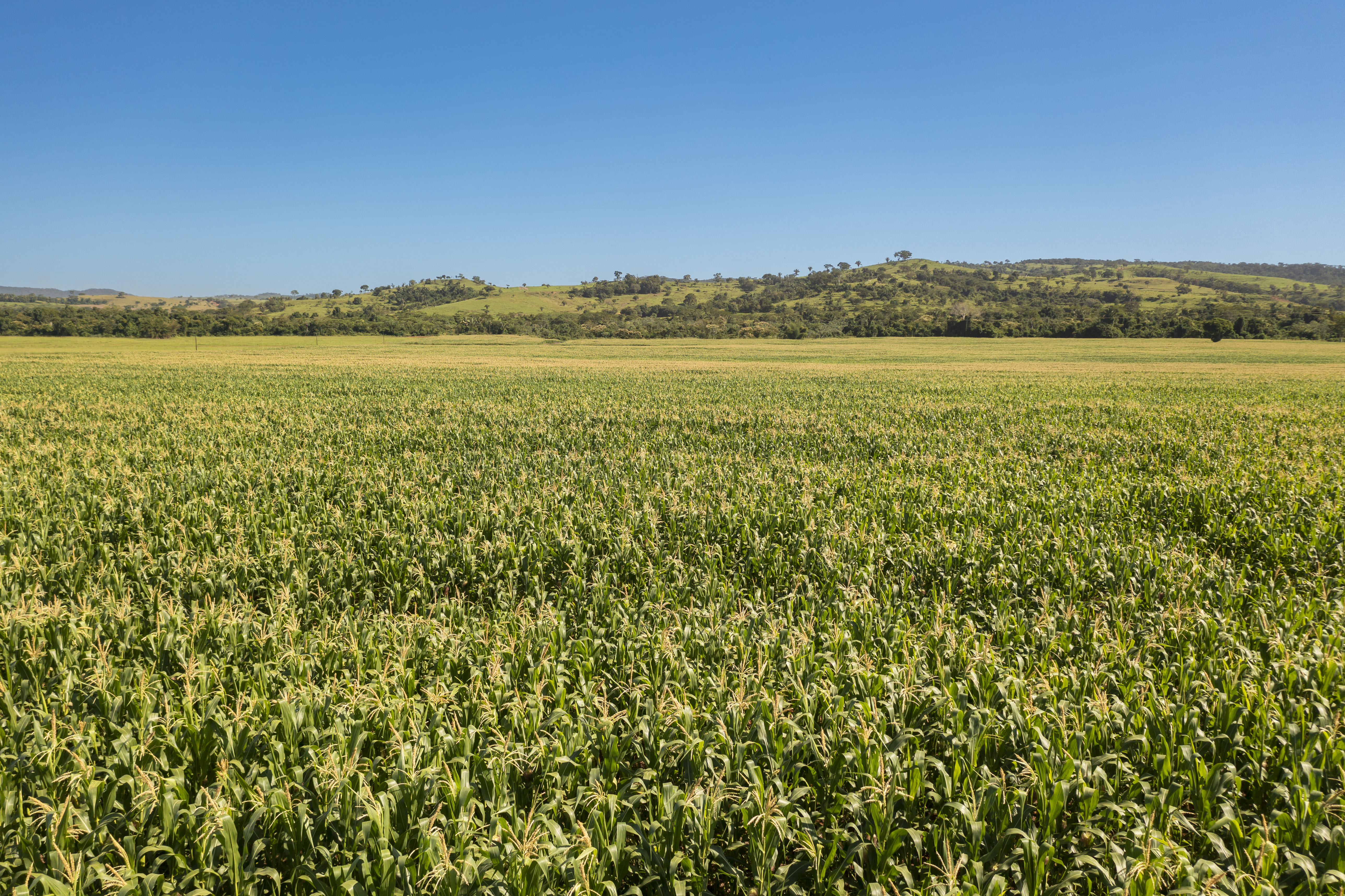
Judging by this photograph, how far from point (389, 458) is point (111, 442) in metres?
9.26

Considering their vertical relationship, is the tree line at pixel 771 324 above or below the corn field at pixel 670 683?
above

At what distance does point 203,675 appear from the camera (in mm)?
4629

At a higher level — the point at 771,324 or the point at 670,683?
the point at 771,324

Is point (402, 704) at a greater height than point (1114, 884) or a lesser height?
greater

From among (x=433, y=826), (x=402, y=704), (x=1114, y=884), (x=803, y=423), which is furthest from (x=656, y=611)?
(x=803, y=423)

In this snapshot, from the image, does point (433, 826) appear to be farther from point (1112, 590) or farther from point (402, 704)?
point (1112, 590)

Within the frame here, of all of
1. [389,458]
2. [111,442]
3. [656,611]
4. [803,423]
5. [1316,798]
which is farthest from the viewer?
[803,423]

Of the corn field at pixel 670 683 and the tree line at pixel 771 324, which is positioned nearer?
the corn field at pixel 670 683

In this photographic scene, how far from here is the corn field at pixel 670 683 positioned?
3178 mm

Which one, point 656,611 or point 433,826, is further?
point 656,611

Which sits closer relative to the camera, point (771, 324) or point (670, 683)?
point (670, 683)

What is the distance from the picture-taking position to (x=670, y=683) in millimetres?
4879

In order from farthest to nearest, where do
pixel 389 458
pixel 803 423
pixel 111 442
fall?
1. pixel 803 423
2. pixel 111 442
3. pixel 389 458

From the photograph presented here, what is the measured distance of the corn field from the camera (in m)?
3.18
